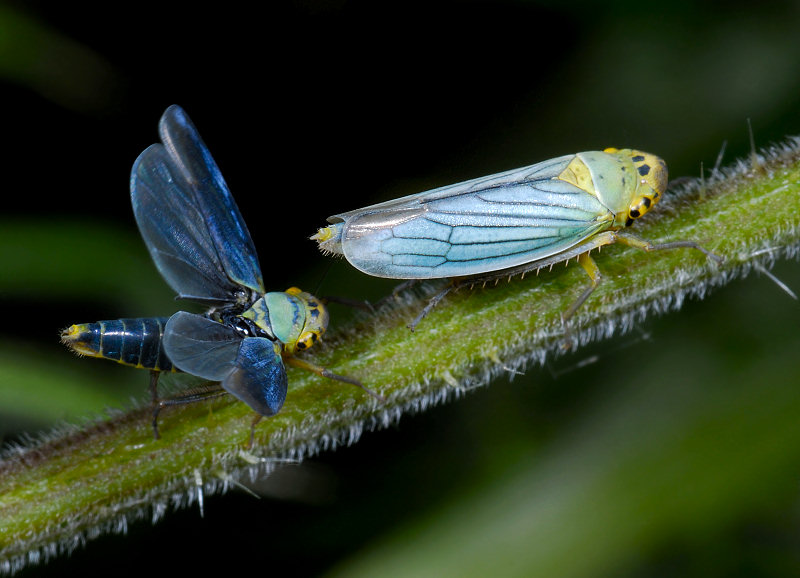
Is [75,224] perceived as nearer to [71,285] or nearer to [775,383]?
[71,285]

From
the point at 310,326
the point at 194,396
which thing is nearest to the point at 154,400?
the point at 194,396

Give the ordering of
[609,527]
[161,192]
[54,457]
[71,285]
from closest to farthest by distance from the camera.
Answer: [54,457] < [161,192] < [609,527] < [71,285]

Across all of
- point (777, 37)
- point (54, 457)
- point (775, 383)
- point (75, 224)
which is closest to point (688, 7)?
point (777, 37)

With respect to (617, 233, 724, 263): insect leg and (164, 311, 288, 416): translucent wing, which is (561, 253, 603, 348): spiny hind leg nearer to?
(617, 233, 724, 263): insect leg

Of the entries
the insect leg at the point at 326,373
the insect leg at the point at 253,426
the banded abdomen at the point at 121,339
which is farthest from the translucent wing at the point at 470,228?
the banded abdomen at the point at 121,339

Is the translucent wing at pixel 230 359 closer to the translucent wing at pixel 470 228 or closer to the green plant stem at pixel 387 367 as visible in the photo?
the green plant stem at pixel 387 367

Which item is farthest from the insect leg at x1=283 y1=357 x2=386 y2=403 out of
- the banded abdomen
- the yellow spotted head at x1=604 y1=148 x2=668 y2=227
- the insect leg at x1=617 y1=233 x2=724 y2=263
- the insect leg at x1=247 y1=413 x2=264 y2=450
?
the yellow spotted head at x1=604 y1=148 x2=668 y2=227
